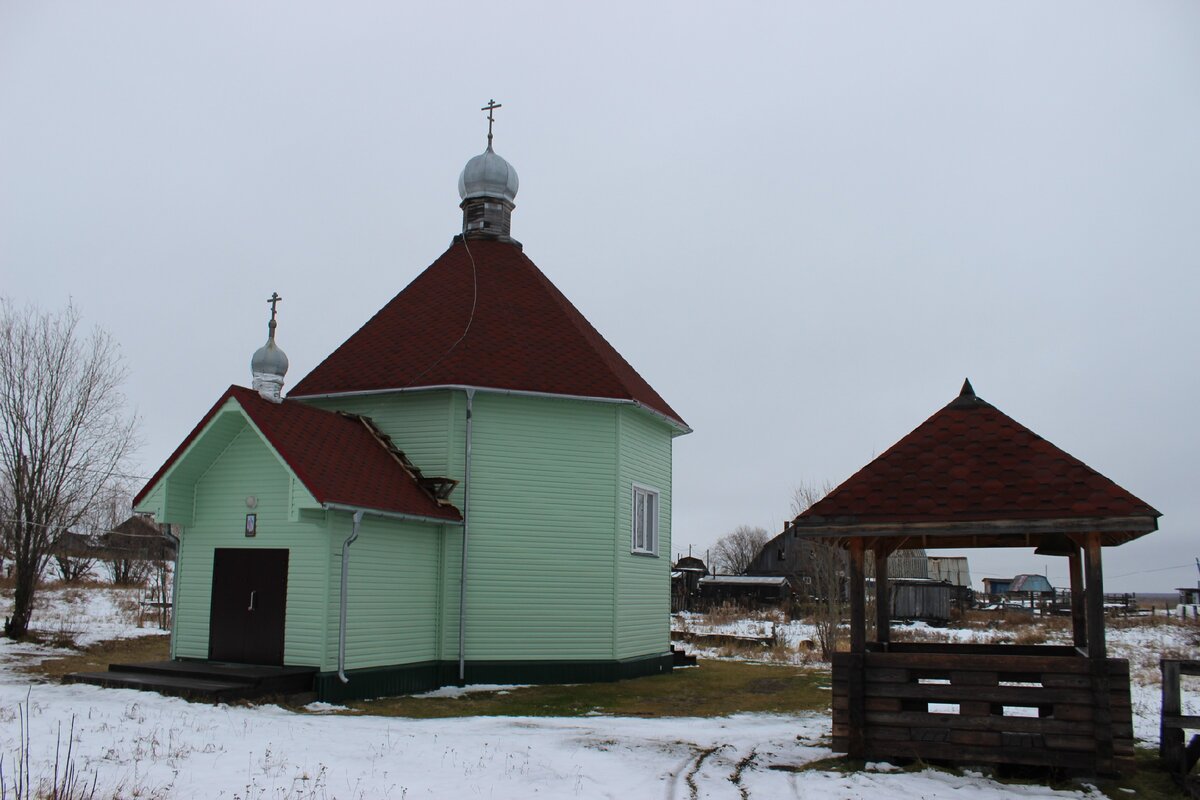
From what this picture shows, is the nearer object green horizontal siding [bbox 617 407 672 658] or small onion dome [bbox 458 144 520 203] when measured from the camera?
green horizontal siding [bbox 617 407 672 658]

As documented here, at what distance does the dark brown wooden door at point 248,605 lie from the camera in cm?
1423

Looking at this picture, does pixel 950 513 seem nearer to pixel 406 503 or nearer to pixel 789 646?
pixel 406 503

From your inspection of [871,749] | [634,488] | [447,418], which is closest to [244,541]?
[447,418]

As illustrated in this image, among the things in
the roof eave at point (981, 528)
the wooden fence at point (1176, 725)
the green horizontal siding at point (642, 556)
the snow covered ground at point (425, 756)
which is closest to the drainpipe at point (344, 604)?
the snow covered ground at point (425, 756)

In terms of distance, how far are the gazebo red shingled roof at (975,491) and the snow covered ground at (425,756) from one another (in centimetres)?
230

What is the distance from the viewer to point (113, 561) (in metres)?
42.5

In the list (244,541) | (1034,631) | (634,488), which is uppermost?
(634,488)

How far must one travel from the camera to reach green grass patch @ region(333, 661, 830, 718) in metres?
13.5

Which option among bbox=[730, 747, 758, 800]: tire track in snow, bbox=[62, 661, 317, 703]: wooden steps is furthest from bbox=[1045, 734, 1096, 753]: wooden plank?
bbox=[62, 661, 317, 703]: wooden steps

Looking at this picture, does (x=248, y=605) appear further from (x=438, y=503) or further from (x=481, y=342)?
(x=481, y=342)

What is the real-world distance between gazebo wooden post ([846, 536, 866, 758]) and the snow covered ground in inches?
13.1

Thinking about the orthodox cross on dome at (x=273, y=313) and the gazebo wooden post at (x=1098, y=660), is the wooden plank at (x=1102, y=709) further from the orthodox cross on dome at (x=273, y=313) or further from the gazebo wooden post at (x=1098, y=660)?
the orthodox cross on dome at (x=273, y=313)

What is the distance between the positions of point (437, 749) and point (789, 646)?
17055mm

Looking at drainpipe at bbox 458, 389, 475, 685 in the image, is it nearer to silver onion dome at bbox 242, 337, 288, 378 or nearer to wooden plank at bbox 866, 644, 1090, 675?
silver onion dome at bbox 242, 337, 288, 378
